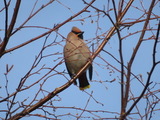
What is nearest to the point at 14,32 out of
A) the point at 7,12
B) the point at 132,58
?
the point at 7,12

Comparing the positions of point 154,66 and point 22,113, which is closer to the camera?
point 154,66

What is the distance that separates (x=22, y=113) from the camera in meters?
2.38

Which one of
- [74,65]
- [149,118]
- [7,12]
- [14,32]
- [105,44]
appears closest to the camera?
[7,12]

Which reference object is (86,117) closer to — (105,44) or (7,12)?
(105,44)

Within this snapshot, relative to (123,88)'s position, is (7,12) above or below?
above

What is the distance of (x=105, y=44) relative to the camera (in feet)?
9.37

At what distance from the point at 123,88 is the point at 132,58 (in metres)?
0.18

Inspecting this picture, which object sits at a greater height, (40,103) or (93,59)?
(93,59)

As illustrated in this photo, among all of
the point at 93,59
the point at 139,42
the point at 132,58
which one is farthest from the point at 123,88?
the point at 93,59

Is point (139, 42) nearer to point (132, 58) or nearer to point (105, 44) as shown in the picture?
point (132, 58)

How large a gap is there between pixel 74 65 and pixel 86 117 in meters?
2.08

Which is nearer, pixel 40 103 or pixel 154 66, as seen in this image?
pixel 154 66

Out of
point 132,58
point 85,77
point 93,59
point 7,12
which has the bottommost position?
point 132,58

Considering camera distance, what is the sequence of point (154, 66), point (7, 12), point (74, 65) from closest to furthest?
point (154, 66), point (7, 12), point (74, 65)
